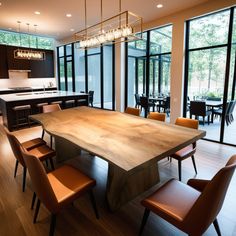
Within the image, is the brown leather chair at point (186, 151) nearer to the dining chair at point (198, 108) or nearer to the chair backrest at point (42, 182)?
the chair backrest at point (42, 182)

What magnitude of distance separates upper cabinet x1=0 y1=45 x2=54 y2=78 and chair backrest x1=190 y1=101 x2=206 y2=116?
288 inches

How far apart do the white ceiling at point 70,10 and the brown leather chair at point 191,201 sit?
426cm

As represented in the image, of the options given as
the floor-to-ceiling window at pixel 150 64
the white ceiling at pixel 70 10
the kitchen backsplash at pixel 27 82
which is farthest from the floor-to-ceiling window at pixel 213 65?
the kitchen backsplash at pixel 27 82

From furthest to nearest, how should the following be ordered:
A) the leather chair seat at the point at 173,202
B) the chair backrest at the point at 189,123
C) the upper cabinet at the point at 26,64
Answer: the upper cabinet at the point at 26,64 → the chair backrest at the point at 189,123 → the leather chair seat at the point at 173,202

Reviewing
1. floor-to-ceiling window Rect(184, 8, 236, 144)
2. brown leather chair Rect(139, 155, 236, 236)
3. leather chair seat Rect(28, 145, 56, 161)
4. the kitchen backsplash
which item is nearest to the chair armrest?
brown leather chair Rect(139, 155, 236, 236)

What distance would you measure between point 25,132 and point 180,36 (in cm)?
497

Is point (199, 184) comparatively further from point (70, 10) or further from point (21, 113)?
point (21, 113)

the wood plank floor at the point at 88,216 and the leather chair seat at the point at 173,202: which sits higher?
Answer: the leather chair seat at the point at 173,202

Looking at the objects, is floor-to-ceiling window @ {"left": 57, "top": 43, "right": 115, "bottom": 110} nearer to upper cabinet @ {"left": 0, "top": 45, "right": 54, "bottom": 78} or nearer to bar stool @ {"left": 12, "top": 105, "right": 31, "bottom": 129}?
upper cabinet @ {"left": 0, "top": 45, "right": 54, "bottom": 78}

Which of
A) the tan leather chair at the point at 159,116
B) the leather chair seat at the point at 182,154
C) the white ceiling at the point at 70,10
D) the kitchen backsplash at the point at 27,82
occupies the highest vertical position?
the white ceiling at the point at 70,10

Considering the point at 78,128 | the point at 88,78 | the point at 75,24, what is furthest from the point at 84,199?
the point at 88,78

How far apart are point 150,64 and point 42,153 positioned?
4739 millimetres

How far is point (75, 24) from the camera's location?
21.7 feet

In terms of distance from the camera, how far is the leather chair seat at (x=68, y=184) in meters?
1.77
